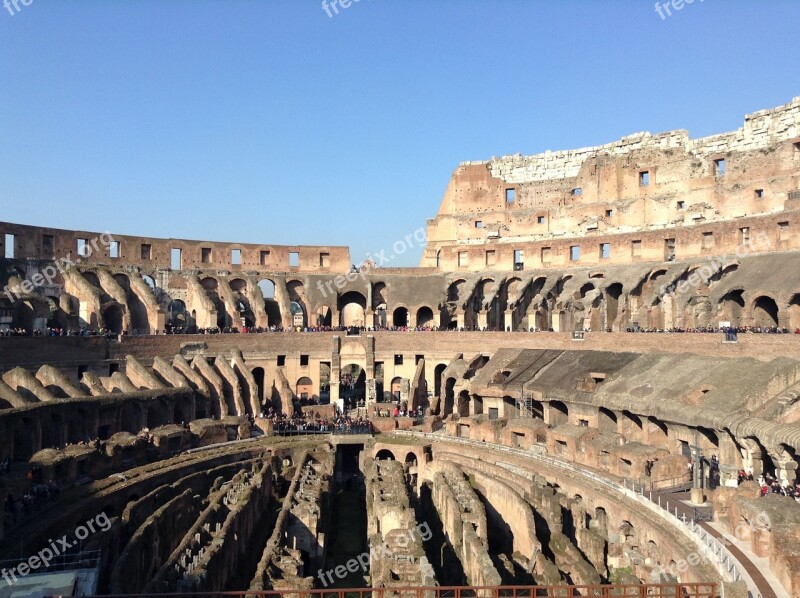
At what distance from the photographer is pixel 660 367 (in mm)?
28844

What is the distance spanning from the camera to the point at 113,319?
40719mm

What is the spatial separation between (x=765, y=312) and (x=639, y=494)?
666 inches

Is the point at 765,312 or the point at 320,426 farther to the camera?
the point at 320,426

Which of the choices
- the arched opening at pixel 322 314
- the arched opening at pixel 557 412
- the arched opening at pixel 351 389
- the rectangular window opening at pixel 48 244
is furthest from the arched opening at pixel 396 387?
the rectangular window opening at pixel 48 244

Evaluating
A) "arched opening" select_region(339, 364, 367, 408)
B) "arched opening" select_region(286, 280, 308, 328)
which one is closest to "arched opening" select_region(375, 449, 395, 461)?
"arched opening" select_region(339, 364, 367, 408)

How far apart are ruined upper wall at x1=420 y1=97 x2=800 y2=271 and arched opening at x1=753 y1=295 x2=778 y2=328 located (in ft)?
16.0

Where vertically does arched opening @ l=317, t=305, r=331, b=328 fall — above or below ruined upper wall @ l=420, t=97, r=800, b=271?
below

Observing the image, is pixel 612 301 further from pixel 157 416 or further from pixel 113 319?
pixel 113 319

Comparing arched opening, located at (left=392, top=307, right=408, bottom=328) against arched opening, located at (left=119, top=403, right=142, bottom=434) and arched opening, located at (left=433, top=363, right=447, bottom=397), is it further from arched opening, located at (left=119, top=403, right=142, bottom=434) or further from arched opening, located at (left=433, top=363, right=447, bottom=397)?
arched opening, located at (left=119, top=403, right=142, bottom=434)

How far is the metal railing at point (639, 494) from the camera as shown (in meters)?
14.9

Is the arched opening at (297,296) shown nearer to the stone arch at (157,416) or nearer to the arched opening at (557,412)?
the stone arch at (157,416)

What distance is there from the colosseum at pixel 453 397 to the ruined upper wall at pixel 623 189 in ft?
0.54

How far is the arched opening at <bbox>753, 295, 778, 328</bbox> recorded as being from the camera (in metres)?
32.6

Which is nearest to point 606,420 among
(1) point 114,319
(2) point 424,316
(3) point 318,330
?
(2) point 424,316
